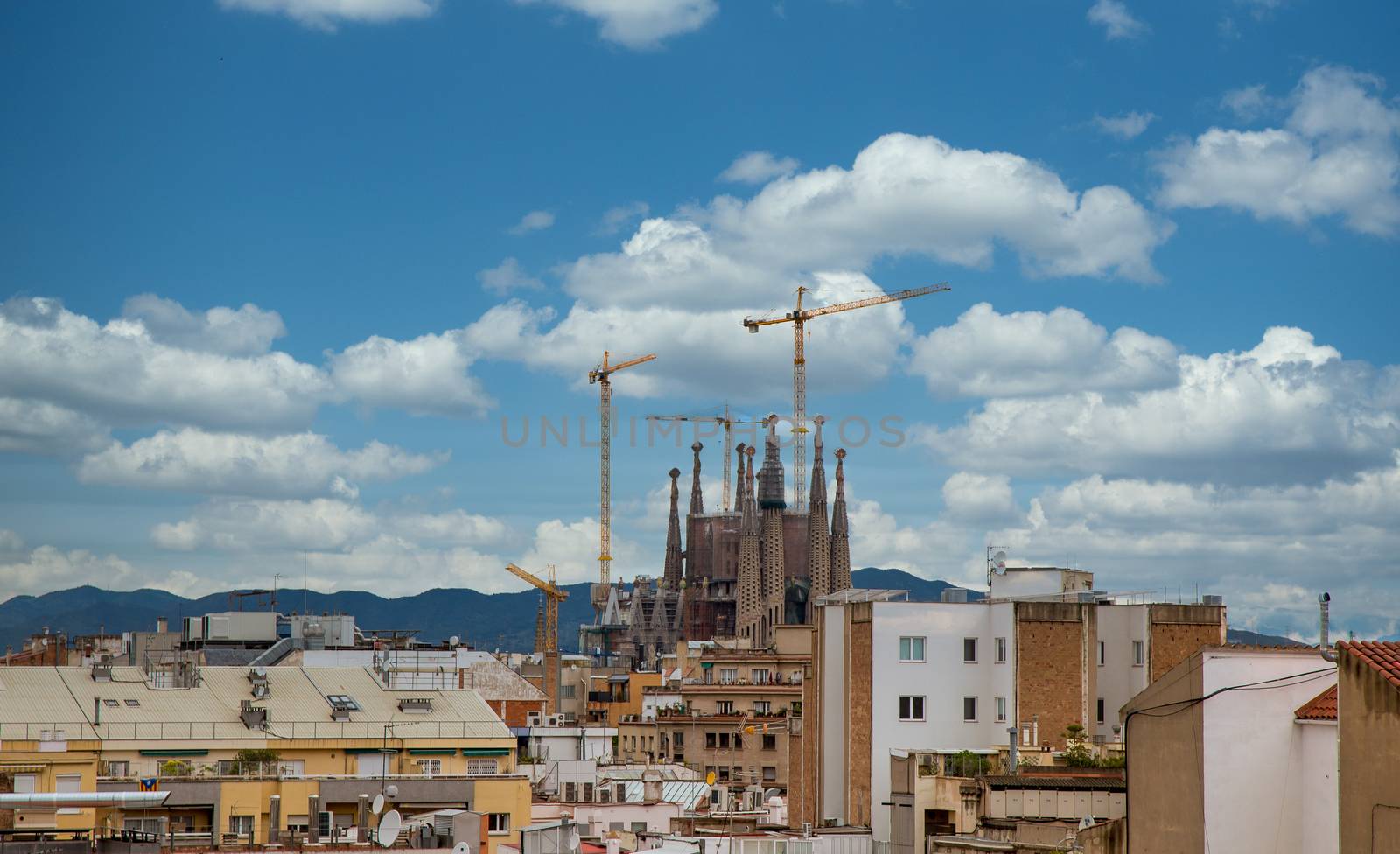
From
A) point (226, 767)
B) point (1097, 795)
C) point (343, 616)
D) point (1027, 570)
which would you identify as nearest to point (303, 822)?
point (226, 767)

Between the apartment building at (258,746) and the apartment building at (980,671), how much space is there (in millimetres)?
10151

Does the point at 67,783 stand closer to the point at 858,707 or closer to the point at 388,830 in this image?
the point at 388,830

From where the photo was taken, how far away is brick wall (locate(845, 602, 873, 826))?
54.3 meters

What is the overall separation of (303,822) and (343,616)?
150 feet

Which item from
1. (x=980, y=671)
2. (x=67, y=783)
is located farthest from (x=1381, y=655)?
(x=980, y=671)

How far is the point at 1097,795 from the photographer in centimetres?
3412

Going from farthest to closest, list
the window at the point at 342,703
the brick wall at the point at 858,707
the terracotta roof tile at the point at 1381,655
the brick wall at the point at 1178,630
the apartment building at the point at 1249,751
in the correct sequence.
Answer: the brick wall at the point at 1178,630 < the brick wall at the point at 858,707 < the window at the point at 342,703 < the apartment building at the point at 1249,751 < the terracotta roof tile at the point at 1381,655

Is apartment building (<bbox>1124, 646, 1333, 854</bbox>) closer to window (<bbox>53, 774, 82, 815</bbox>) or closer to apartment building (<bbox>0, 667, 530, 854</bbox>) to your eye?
apartment building (<bbox>0, 667, 530, 854</bbox>)

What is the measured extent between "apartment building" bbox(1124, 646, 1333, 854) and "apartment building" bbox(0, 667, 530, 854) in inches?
785

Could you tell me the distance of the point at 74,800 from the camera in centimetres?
3014

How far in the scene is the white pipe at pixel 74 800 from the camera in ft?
99.2

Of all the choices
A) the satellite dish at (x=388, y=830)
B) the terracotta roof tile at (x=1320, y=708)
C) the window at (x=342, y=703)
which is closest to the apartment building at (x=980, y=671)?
the window at (x=342, y=703)

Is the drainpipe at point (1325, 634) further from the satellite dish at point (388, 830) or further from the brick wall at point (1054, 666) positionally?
the brick wall at point (1054, 666)

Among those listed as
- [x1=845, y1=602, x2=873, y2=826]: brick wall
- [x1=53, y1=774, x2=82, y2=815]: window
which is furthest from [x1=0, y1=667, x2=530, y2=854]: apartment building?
[x1=845, y1=602, x2=873, y2=826]: brick wall
